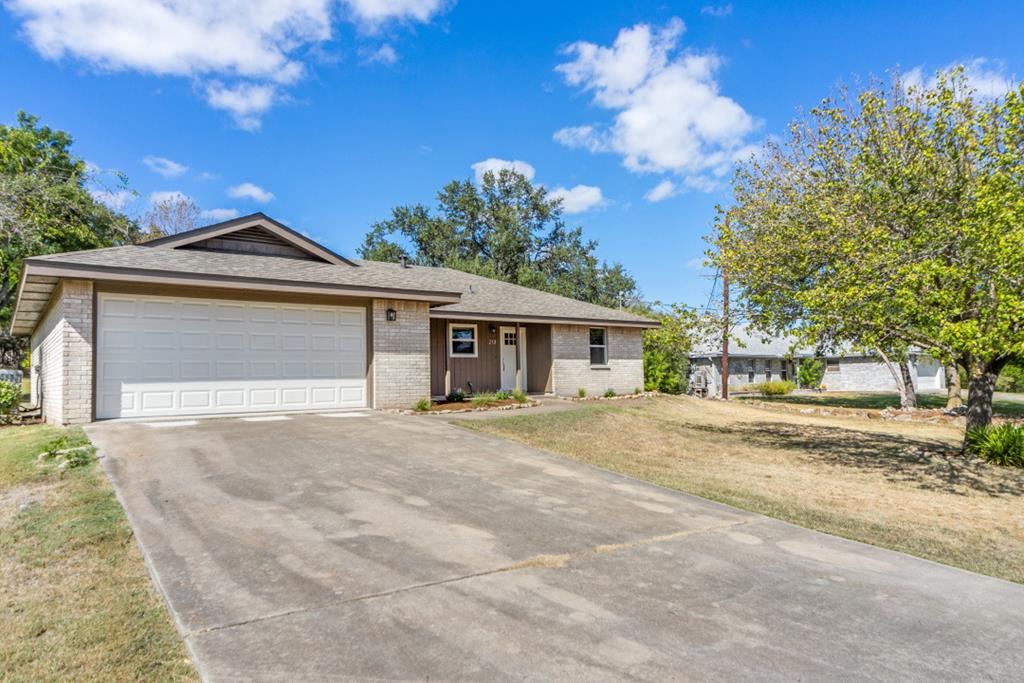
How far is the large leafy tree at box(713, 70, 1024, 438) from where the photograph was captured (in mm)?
8977

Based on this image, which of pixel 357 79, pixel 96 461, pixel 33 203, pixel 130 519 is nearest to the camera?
pixel 130 519

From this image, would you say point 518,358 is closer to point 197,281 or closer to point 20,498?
point 197,281

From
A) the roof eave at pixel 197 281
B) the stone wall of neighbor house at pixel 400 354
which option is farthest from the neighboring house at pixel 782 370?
the roof eave at pixel 197 281

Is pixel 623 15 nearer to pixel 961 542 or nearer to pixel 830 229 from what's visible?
pixel 830 229

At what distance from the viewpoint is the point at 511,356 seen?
19562mm

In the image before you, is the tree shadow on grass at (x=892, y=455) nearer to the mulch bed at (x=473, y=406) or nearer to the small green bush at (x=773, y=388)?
the mulch bed at (x=473, y=406)

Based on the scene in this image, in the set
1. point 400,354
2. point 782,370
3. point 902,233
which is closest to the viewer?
point 902,233

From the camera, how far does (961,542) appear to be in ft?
19.0

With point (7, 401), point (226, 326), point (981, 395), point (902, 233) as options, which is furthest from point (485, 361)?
point (981, 395)

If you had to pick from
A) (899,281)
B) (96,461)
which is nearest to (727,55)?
(899,281)

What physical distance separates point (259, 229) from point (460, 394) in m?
7.12

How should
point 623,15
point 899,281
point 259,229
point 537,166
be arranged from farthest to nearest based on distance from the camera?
point 537,166, point 623,15, point 259,229, point 899,281

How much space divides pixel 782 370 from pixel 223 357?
3510 centimetres

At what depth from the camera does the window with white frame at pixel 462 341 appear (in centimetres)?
1816
